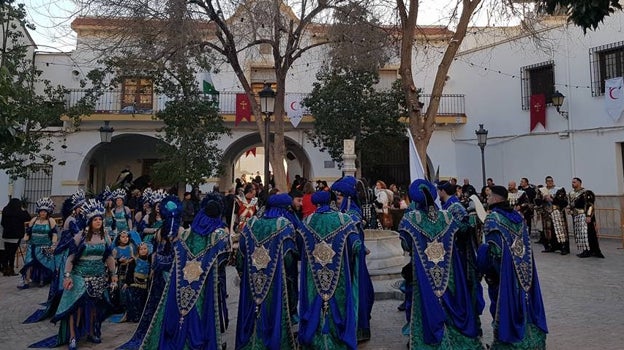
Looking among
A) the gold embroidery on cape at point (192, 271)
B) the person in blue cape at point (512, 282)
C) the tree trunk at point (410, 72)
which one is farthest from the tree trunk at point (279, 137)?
the person in blue cape at point (512, 282)

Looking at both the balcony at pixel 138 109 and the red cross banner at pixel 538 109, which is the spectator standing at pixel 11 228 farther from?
the red cross banner at pixel 538 109

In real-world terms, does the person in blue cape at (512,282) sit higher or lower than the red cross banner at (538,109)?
lower

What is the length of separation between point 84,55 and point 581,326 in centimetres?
2078

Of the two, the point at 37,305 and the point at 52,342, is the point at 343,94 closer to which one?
the point at 37,305

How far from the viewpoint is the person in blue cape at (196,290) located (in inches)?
196

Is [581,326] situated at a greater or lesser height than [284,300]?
lesser

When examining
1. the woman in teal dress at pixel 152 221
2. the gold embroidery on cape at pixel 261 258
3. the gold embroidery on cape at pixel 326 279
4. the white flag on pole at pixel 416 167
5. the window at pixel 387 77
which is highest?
the window at pixel 387 77

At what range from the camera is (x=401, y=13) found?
1197 cm

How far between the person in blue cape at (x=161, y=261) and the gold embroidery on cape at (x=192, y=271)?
656 millimetres

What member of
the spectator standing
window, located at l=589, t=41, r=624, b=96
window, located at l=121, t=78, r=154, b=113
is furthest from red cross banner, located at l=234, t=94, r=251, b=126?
window, located at l=589, t=41, r=624, b=96

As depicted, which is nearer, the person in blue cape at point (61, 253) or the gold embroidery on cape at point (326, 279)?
the gold embroidery on cape at point (326, 279)

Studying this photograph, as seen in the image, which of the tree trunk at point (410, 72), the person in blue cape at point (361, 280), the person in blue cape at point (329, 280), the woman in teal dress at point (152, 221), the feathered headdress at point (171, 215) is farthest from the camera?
the tree trunk at point (410, 72)

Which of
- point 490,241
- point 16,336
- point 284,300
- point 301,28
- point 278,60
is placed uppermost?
point 301,28

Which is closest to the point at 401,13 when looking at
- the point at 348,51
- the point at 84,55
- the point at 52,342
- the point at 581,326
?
the point at 348,51
